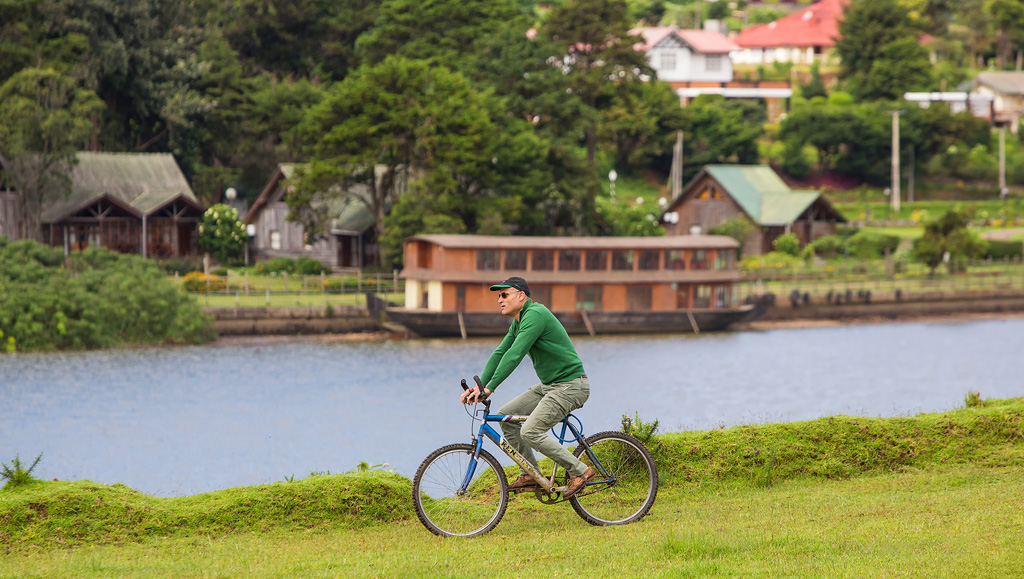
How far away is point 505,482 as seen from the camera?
8945 millimetres

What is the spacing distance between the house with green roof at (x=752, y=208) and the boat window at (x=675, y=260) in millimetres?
19127

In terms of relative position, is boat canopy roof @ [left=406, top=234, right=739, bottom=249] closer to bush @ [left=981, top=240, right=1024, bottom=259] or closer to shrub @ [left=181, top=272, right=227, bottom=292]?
shrub @ [left=181, top=272, right=227, bottom=292]

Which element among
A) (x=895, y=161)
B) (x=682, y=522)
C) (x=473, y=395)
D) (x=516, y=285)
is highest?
(x=895, y=161)

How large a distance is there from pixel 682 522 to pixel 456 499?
1749 millimetres

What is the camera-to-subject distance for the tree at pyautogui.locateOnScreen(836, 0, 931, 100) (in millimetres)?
91688

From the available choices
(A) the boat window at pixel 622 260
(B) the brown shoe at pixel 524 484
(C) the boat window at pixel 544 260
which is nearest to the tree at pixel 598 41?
(A) the boat window at pixel 622 260

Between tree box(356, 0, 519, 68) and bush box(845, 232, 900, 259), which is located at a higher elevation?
tree box(356, 0, 519, 68)

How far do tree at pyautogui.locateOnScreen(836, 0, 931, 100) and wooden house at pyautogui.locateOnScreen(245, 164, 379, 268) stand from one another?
167 ft

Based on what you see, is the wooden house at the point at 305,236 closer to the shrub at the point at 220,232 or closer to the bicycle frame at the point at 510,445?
the shrub at the point at 220,232

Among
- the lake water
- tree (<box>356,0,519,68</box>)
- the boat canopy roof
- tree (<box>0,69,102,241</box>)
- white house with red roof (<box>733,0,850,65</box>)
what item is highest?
white house with red roof (<box>733,0,850,65</box>)

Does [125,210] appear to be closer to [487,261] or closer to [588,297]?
[487,261]

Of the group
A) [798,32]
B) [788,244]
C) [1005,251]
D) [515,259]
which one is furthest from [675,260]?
[798,32]

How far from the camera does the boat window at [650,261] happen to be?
44.3m

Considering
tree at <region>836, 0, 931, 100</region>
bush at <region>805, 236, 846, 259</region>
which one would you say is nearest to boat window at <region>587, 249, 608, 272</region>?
bush at <region>805, 236, 846, 259</region>
